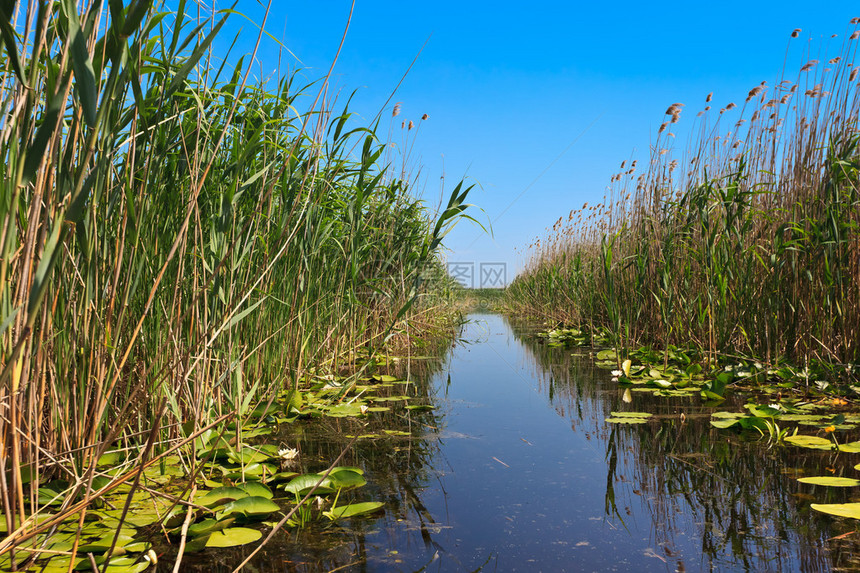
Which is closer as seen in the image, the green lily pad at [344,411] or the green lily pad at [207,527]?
the green lily pad at [207,527]

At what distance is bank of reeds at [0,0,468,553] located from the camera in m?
0.81

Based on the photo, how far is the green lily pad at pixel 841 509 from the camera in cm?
130

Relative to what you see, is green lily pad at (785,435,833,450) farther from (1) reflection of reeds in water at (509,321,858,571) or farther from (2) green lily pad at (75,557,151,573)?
(2) green lily pad at (75,557,151,573)

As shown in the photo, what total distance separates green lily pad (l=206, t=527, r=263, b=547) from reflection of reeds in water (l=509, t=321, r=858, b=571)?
2.86 feet

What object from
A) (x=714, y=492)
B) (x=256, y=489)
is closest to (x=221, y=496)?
(x=256, y=489)

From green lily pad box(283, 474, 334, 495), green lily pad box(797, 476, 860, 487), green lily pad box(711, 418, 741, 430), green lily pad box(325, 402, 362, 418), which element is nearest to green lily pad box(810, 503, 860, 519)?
green lily pad box(797, 476, 860, 487)

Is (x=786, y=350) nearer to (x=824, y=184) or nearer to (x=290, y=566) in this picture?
(x=824, y=184)

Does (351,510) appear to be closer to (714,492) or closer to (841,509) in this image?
(714,492)

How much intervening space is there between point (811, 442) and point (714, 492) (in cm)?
70

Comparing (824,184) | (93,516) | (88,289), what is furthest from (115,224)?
(824,184)

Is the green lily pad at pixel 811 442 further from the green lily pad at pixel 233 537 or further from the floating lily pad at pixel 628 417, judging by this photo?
the green lily pad at pixel 233 537

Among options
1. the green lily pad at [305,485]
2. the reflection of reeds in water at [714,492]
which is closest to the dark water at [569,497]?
the reflection of reeds in water at [714,492]

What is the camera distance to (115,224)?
1516 mm

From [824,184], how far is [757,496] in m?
2.26
